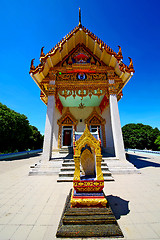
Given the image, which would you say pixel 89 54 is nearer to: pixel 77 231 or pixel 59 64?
pixel 59 64

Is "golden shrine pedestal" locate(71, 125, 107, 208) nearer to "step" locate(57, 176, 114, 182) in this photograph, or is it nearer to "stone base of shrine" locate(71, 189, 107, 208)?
"stone base of shrine" locate(71, 189, 107, 208)

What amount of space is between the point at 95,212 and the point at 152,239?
83 centimetres

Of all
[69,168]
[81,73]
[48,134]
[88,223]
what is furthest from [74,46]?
[88,223]

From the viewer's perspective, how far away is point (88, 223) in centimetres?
163

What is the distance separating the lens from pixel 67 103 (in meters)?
9.20

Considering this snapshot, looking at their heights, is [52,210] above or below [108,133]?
below

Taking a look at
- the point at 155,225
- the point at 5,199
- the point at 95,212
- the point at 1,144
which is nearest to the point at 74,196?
the point at 95,212

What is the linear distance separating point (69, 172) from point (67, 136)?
16.7 ft

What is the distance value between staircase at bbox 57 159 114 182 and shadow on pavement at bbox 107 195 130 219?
1.39 m

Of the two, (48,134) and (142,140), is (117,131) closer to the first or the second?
(48,134)

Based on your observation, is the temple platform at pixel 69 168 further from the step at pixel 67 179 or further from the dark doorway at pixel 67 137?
the dark doorway at pixel 67 137

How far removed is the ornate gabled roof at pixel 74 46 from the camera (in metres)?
5.79

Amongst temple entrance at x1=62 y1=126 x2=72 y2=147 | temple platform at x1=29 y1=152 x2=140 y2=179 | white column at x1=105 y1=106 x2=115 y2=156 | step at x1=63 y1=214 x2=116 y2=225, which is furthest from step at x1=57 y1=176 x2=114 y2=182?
temple entrance at x1=62 y1=126 x2=72 y2=147

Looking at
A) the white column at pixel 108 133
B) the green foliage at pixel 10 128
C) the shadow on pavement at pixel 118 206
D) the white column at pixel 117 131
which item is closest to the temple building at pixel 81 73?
the white column at pixel 117 131
